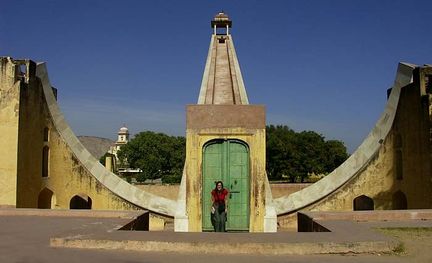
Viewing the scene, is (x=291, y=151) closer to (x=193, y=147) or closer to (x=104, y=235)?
(x=193, y=147)

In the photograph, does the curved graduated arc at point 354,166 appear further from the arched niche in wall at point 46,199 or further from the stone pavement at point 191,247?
the stone pavement at point 191,247

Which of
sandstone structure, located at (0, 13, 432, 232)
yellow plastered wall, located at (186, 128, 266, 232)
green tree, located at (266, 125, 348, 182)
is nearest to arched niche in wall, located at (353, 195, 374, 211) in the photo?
sandstone structure, located at (0, 13, 432, 232)

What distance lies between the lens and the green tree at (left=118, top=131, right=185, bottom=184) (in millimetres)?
37406

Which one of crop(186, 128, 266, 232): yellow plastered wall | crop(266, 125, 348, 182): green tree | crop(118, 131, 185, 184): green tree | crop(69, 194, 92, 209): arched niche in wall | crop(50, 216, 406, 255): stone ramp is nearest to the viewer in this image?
crop(50, 216, 406, 255): stone ramp

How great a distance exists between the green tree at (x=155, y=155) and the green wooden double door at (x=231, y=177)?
94.6 ft

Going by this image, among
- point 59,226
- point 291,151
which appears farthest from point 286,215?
point 291,151

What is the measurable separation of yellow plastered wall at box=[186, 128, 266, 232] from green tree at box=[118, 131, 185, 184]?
94.6 feet

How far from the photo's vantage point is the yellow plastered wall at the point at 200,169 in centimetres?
821

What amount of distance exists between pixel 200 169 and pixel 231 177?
60 cm

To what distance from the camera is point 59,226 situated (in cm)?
596

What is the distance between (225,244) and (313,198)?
725 cm

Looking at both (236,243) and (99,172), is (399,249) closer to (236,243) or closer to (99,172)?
(236,243)

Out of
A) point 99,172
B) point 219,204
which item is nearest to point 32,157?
point 99,172

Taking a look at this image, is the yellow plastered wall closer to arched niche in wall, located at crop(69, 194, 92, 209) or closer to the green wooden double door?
the green wooden double door
